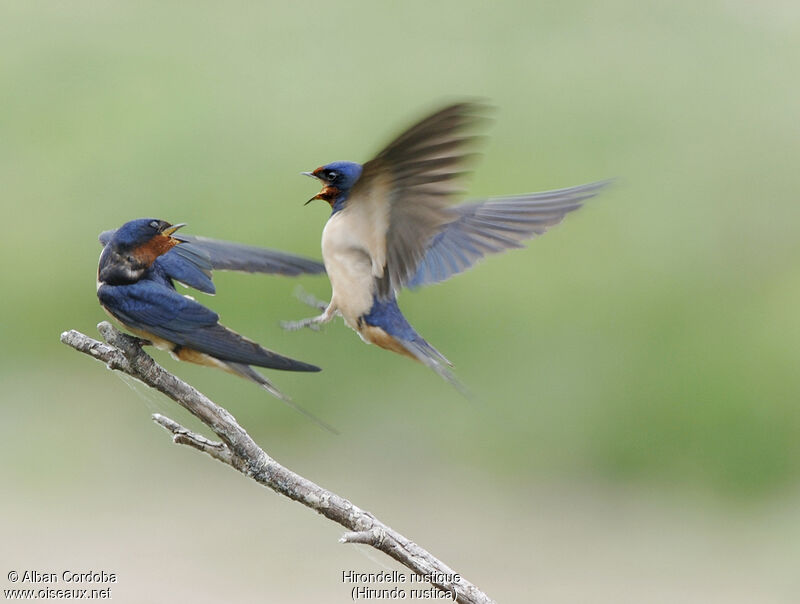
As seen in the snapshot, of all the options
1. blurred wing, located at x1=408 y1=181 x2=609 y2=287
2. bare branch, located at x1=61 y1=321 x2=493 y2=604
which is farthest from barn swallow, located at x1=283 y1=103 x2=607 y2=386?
blurred wing, located at x1=408 y1=181 x2=609 y2=287

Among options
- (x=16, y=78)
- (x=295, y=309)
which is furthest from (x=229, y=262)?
(x=16, y=78)

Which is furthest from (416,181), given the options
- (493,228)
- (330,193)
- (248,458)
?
(493,228)

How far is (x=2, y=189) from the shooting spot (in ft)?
36.4

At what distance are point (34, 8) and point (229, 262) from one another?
12.0 metres

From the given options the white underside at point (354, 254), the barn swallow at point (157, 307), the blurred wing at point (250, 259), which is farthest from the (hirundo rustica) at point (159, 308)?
the white underside at point (354, 254)

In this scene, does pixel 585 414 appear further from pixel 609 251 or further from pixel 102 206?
pixel 102 206

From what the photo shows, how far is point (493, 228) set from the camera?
364cm

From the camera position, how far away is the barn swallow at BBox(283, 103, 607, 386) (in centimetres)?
251

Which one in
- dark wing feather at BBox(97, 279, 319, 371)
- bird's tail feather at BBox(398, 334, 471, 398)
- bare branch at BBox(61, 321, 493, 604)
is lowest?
bare branch at BBox(61, 321, 493, 604)

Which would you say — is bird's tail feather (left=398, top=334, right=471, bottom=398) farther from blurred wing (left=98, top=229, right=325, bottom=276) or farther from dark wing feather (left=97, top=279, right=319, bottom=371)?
dark wing feather (left=97, top=279, right=319, bottom=371)

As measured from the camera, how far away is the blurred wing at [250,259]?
110 inches

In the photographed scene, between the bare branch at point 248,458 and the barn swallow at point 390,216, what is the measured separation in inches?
9.6

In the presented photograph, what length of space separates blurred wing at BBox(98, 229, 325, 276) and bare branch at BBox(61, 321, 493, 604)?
0.33 m

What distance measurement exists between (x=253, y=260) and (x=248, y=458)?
0.54m
